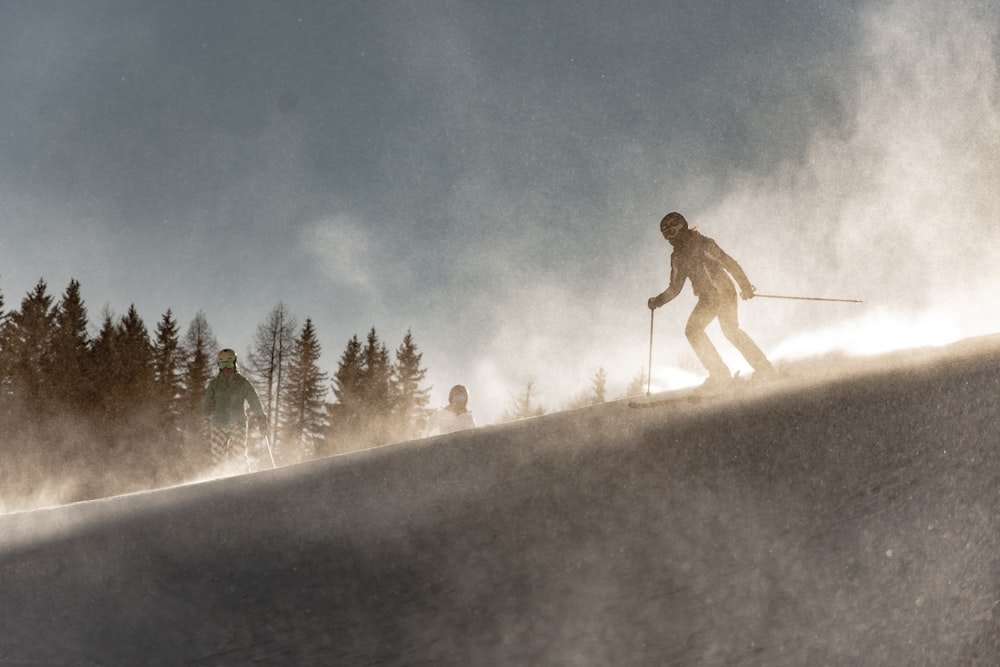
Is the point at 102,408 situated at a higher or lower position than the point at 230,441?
higher

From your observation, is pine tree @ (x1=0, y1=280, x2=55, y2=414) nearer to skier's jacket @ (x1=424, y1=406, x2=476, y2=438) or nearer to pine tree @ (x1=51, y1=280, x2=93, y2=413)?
pine tree @ (x1=51, y1=280, x2=93, y2=413)

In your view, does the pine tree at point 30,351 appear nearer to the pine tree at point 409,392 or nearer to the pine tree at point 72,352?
the pine tree at point 72,352

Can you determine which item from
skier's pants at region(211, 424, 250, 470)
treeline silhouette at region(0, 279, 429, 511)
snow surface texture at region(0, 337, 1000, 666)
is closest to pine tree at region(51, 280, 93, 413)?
treeline silhouette at region(0, 279, 429, 511)

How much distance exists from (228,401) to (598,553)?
7.88 meters

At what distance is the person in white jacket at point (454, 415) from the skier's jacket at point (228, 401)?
302 centimetres

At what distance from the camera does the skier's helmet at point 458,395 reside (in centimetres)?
802

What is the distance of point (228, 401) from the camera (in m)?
9.48

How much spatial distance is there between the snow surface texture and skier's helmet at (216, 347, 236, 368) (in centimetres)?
565

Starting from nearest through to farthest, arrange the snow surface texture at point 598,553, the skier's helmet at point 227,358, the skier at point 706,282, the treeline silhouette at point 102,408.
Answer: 1. the snow surface texture at point 598,553
2. the skier at point 706,282
3. the skier's helmet at point 227,358
4. the treeline silhouette at point 102,408

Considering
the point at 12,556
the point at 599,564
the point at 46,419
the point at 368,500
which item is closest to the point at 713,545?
the point at 599,564

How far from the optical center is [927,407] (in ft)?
11.0

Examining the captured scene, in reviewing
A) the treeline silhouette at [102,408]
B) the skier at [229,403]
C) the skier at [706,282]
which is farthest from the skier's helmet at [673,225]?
the treeline silhouette at [102,408]

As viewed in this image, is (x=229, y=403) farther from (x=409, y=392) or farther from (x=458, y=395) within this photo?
(x=409, y=392)

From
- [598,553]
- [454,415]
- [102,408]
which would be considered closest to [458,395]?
[454,415]
